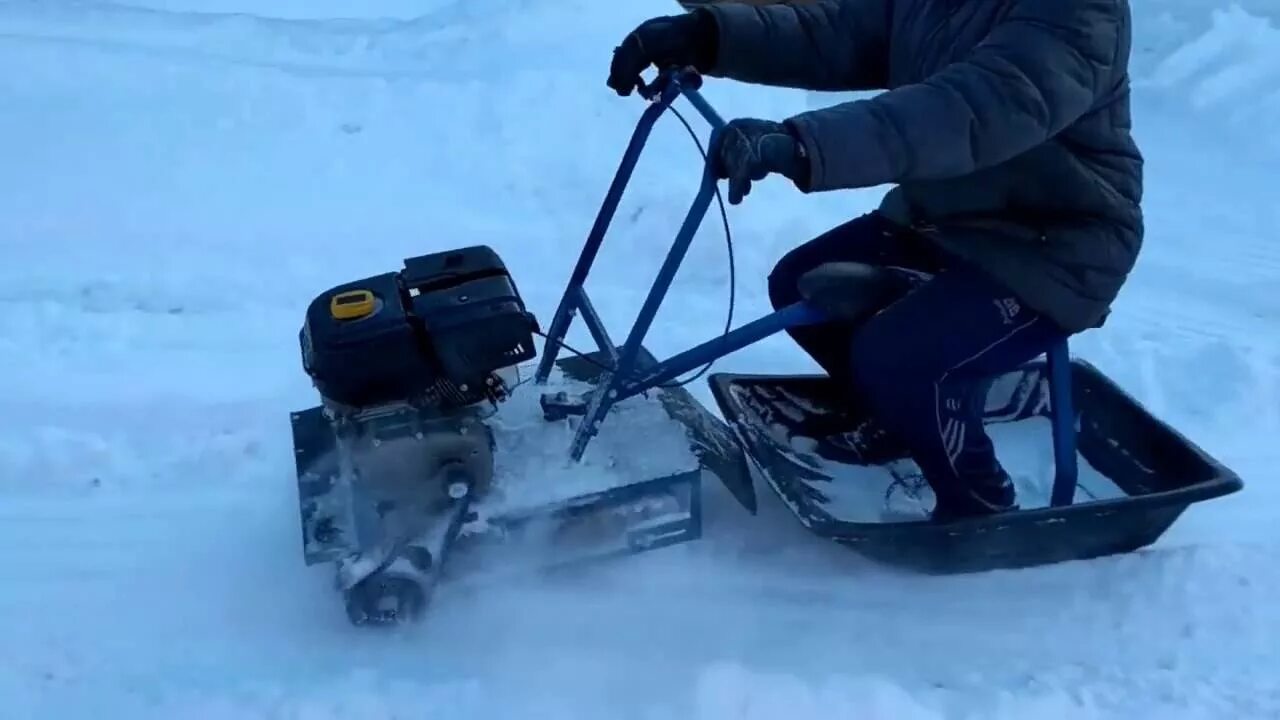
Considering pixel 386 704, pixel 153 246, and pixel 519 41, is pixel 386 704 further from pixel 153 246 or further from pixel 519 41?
pixel 519 41

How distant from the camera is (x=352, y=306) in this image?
2.25 metres

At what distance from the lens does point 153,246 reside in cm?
357

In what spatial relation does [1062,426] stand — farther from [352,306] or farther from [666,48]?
[352,306]

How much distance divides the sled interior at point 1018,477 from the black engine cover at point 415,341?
0.62 m

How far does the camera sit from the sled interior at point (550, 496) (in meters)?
2.30

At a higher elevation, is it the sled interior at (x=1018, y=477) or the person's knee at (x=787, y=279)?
the person's knee at (x=787, y=279)

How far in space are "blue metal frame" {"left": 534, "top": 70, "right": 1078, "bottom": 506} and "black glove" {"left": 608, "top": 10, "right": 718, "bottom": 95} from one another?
0.09 meters

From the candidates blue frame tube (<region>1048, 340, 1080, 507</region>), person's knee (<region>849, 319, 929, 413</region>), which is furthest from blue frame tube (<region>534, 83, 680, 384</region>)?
blue frame tube (<region>1048, 340, 1080, 507</region>)

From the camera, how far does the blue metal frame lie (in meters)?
2.29

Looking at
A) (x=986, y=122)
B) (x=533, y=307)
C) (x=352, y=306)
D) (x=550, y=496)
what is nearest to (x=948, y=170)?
(x=986, y=122)

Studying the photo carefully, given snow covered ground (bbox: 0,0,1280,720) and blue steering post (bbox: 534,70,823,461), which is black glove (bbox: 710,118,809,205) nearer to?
blue steering post (bbox: 534,70,823,461)

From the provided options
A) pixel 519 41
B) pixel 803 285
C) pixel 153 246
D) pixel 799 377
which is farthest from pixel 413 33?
pixel 803 285

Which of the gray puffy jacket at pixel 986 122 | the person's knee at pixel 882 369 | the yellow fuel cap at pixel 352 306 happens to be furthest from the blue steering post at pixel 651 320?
the yellow fuel cap at pixel 352 306

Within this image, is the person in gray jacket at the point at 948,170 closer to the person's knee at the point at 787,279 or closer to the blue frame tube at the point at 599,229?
the person's knee at the point at 787,279
